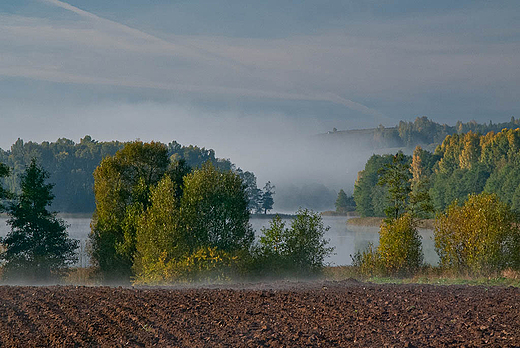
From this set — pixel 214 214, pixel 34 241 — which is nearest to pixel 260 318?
pixel 214 214

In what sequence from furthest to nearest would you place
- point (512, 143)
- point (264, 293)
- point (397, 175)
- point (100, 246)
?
point (512, 143), point (397, 175), point (100, 246), point (264, 293)

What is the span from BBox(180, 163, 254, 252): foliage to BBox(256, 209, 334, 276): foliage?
1.41 m

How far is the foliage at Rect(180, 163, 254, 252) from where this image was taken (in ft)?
105

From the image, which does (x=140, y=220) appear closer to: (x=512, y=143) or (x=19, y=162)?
(x=512, y=143)

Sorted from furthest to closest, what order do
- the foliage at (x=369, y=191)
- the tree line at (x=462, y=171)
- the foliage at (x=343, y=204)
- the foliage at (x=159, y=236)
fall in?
1. the foliage at (x=343, y=204)
2. the foliage at (x=369, y=191)
3. the tree line at (x=462, y=171)
4. the foliage at (x=159, y=236)

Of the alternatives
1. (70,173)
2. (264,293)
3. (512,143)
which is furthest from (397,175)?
(70,173)

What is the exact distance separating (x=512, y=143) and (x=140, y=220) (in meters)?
110

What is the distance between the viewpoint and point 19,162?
161 meters

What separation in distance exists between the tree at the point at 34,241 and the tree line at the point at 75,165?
102678 millimetres

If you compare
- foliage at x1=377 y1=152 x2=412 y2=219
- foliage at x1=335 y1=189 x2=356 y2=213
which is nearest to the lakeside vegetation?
foliage at x1=377 y1=152 x2=412 y2=219


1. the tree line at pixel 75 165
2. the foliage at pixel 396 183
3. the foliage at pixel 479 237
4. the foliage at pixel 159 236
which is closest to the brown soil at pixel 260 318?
the foliage at pixel 479 237

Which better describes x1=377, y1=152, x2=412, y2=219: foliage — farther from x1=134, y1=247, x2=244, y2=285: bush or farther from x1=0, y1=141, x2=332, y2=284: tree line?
x1=134, y1=247, x2=244, y2=285: bush

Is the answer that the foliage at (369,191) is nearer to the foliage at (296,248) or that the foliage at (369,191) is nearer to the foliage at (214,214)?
the foliage at (296,248)

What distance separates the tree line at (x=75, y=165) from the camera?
148625 millimetres
